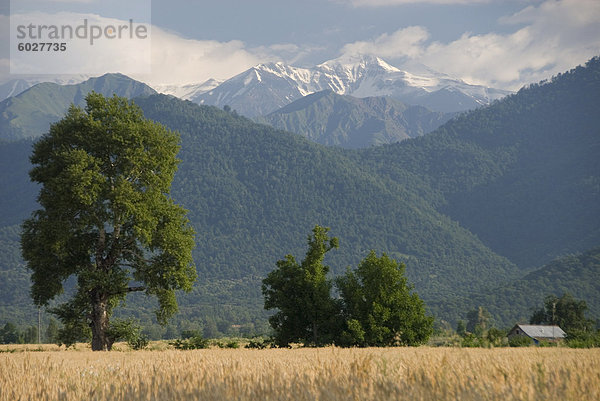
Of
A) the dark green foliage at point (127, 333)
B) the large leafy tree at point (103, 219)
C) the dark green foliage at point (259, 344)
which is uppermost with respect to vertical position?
the large leafy tree at point (103, 219)

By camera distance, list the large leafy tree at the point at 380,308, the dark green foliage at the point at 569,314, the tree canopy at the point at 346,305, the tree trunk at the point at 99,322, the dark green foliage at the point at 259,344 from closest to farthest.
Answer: the tree trunk at the point at 99,322
the dark green foliage at the point at 259,344
the large leafy tree at the point at 380,308
the tree canopy at the point at 346,305
the dark green foliage at the point at 569,314

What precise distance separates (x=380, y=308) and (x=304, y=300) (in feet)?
18.9

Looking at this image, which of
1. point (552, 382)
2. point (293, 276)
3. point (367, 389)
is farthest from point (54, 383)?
point (293, 276)

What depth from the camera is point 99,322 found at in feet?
103

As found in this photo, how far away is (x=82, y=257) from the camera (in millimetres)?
30891

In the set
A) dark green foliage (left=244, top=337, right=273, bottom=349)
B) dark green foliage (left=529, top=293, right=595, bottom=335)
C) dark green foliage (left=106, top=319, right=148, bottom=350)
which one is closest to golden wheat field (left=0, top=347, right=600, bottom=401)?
dark green foliage (left=106, top=319, right=148, bottom=350)

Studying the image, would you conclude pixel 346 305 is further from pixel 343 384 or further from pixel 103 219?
pixel 343 384

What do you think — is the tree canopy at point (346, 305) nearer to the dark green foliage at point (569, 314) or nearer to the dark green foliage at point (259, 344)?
the dark green foliage at point (259, 344)

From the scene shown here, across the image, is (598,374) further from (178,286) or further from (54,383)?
(178,286)

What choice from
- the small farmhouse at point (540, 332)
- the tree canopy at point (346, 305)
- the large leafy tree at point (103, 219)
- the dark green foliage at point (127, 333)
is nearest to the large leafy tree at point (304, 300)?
the tree canopy at point (346, 305)

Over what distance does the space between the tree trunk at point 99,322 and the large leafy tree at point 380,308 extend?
14087 mm

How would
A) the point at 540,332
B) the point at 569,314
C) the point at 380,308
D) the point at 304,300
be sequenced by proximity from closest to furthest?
1. the point at 380,308
2. the point at 304,300
3. the point at 540,332
4. the point at 569,314

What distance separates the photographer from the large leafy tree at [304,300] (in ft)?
131

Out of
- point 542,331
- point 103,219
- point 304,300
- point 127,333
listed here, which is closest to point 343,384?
point 103,219
